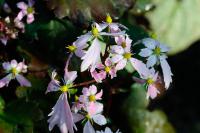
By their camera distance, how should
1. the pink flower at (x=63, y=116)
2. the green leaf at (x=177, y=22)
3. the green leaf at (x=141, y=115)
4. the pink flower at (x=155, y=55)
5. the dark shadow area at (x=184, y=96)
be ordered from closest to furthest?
the pink flower at (x=63, y=116)
the pink flower at (x=155, y=55)
the green leaf at (x=141, y=115)
the green leaf at (x=177, y=22)
the dark shadow area at (x=184, y=96)

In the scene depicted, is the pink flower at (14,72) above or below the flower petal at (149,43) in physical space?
above

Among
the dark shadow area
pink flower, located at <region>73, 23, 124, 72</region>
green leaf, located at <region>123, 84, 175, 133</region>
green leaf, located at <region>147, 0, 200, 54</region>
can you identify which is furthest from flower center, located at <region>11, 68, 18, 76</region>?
the dark shadow area

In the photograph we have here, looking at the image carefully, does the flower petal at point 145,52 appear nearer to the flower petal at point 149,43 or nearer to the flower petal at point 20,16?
the flower petal at point 149,43

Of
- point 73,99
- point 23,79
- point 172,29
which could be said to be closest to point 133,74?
point 73,99

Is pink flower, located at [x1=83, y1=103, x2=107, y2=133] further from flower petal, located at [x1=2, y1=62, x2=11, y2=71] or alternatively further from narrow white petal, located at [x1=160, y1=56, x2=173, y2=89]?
flower petal, located at [x1=2, y1=62, x2=11, y2=71]

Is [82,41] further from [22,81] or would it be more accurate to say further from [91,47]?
[22,81]

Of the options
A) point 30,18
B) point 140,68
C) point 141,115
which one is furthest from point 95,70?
point 141,115

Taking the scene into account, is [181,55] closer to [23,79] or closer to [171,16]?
[171,16]

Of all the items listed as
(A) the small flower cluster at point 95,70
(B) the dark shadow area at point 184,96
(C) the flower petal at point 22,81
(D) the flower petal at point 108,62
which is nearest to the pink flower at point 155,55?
(A) the small flower cluster at point 95,70
